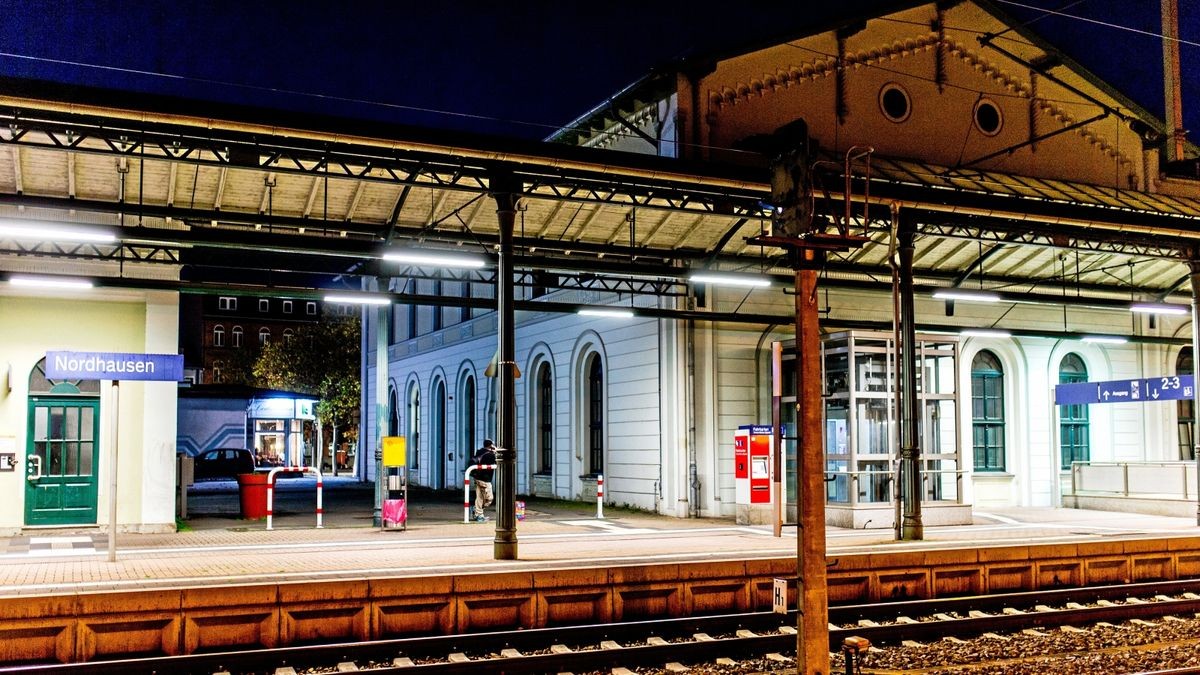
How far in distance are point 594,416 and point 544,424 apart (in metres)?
2.90

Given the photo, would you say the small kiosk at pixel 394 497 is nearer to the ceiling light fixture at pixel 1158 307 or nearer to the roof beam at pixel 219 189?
the roof beam at pixel 219 189

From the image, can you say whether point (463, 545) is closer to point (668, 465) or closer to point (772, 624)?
point (772, 624)

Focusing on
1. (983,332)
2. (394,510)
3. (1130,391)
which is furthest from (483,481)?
(1130,391)

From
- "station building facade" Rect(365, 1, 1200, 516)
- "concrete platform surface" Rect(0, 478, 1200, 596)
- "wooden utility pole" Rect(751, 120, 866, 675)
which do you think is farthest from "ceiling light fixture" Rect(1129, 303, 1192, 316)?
"wooden utility pole" Rect(751, 120, 866, 675)

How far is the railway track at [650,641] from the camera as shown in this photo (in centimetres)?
968

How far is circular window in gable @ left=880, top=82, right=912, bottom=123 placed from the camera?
24422mm

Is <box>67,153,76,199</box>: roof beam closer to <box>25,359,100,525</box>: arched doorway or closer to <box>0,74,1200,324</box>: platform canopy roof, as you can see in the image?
<box>0,74,1200,324</box>: platform canopy roof

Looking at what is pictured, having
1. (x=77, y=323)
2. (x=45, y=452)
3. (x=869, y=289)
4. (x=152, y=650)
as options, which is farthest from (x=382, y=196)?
(x=869, y=289)

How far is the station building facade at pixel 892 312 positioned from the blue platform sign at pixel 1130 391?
143 cm

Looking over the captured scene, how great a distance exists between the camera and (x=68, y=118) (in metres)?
12.4

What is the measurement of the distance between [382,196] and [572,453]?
10.6 metres

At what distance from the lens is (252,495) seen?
2102cm

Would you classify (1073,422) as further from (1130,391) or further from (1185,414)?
(1130,391)

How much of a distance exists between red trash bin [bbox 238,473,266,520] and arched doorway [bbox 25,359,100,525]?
297cm
